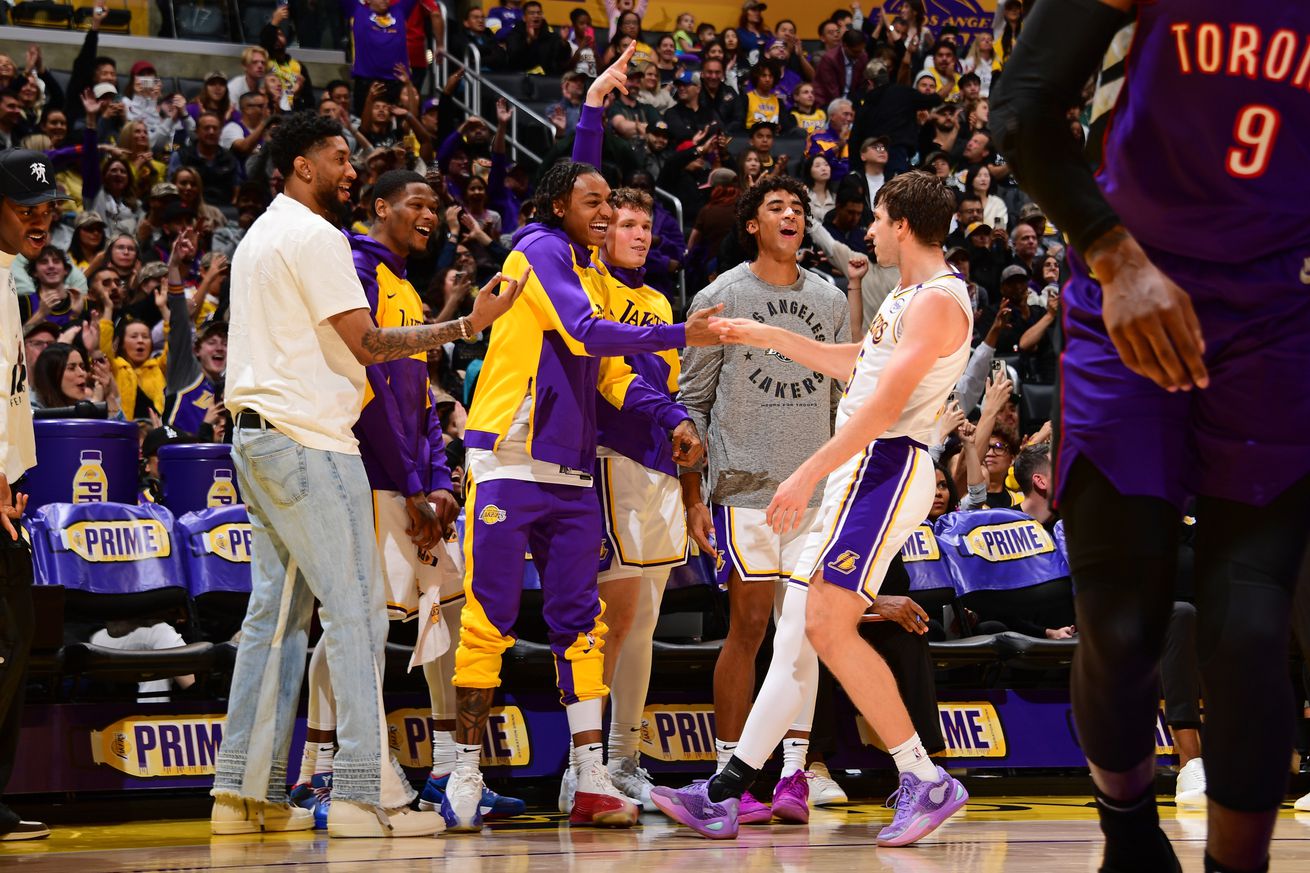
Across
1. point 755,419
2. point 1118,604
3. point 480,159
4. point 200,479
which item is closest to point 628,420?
point 755,419

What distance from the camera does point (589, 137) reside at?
6098mm

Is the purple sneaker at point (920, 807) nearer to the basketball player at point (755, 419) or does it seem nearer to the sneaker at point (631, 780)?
the basketball player at point (755, 419)

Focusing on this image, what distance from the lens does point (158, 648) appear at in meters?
5.87

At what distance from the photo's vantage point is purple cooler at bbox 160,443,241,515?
21.5 ft

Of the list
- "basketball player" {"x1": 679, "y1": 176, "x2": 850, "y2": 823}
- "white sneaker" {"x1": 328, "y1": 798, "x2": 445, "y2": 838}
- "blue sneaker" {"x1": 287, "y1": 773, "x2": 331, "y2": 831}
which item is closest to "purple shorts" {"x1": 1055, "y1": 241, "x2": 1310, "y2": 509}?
"white sneaker" {"x1": 328, "y1": 798, "x2": 445, "y2": 838}

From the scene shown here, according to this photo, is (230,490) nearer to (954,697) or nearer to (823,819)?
(823,819)

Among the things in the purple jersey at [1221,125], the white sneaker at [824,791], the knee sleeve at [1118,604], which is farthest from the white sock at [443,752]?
the purple jersey at [1221,125]

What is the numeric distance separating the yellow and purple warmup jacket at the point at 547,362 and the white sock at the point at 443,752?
1.14 metres

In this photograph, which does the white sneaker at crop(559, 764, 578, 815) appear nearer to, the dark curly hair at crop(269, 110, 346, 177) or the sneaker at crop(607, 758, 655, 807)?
the sneaker at crop(607, 758, 655, 807)

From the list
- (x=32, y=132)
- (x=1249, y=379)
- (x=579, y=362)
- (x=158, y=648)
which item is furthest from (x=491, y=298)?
(x=32, y=132)

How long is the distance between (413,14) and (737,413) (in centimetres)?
1029

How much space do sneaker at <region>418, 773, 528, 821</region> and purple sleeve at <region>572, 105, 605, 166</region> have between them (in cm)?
248

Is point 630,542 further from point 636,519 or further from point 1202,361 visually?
point 1202,361

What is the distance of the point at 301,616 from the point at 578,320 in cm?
138
